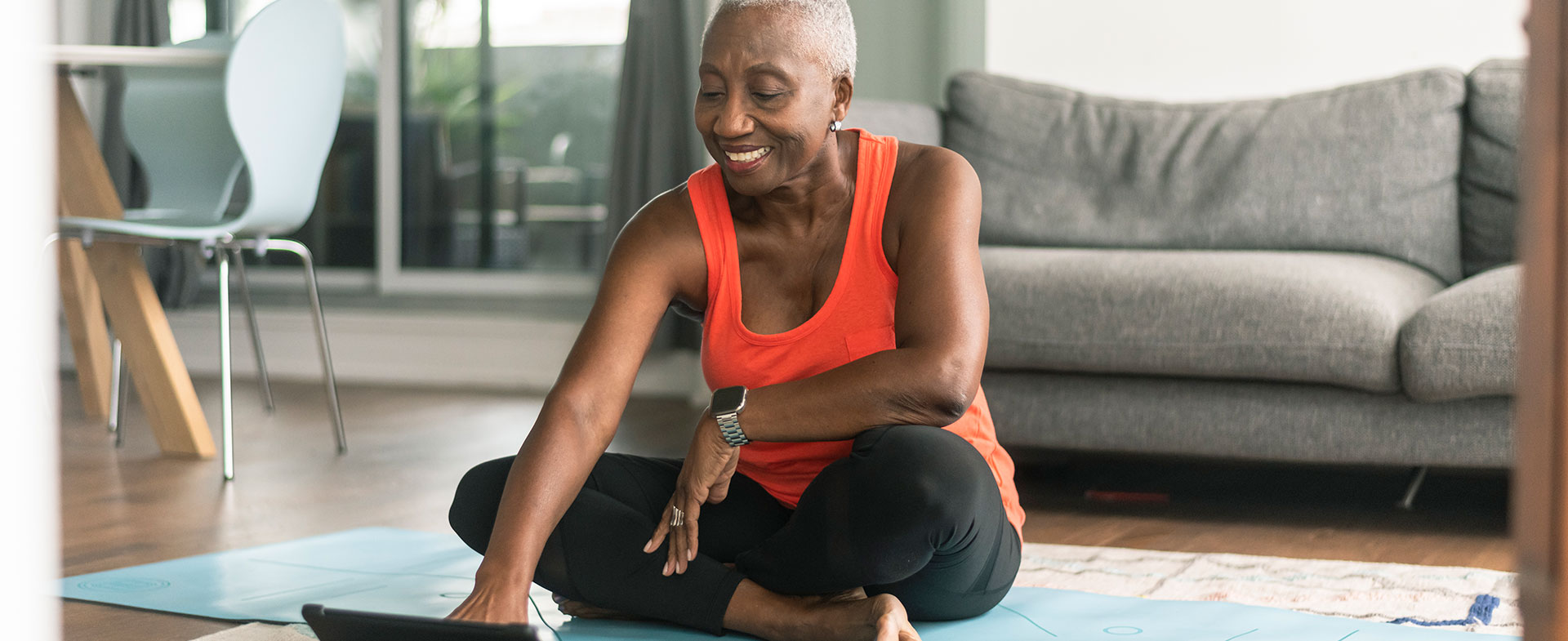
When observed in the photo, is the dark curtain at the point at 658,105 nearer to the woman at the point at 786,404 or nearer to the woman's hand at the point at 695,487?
the woman at the point at 786,404

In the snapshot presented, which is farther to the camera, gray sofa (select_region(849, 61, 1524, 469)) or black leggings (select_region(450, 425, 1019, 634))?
gray sofa (select_region(849, 61, 1524, 469))

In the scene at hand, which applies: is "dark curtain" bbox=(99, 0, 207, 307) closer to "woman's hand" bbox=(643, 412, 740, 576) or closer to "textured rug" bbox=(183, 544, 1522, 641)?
"textured rug" bbox=(183, 544, 1522, 641)

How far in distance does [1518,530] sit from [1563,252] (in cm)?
9

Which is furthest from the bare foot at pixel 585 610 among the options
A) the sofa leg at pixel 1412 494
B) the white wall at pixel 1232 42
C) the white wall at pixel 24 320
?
the white wall at pixel 1232 42

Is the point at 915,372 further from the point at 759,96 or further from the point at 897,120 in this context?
the point at 897,120

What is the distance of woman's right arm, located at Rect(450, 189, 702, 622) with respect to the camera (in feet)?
4.03

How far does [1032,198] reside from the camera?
9.59ft

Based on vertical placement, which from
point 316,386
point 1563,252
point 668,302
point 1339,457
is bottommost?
point 316,386

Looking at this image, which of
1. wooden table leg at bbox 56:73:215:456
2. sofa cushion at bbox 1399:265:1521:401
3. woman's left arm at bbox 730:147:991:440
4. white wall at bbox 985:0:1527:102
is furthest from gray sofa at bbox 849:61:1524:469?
wooden table leg at bbox 56:73:215:456

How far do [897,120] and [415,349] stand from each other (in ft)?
7.88

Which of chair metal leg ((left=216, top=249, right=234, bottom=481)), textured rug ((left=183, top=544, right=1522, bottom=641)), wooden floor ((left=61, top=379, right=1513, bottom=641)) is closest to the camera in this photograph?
textured rug ((left=183, top=544, right=1522, bottom=641))

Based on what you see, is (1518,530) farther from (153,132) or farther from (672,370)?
(672,370)

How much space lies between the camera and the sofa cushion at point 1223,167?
2678 mm

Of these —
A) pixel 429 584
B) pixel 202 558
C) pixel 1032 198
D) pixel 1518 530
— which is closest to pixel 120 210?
pixel 202 558
